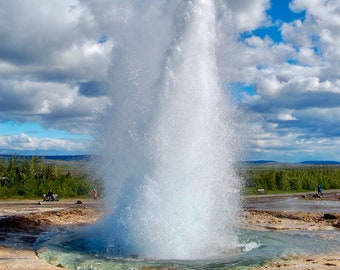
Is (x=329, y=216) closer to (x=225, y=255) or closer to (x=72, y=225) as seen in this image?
(x=225, y=255)

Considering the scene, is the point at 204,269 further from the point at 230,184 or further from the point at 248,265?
the point at 230,184

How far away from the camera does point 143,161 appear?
1474 cm

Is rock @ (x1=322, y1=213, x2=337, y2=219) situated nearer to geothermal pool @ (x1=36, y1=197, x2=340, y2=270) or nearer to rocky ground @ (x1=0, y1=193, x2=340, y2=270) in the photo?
rocky ground @ (x1=0, y1=193, x2=340, y2=270)

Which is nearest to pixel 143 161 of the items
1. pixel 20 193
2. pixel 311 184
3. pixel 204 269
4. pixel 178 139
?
pixel 178 139

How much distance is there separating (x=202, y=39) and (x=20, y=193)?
35.3 meters

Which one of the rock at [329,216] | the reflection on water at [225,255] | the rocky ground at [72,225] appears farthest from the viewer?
the rock at [329,216]

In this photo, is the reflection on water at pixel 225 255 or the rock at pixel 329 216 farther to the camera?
the rock at pixel 329 216

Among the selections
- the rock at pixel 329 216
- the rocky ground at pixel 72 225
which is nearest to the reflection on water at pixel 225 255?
the rocky ground at pixel 72 225

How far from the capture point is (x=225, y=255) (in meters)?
14.3

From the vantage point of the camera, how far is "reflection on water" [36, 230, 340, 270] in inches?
501

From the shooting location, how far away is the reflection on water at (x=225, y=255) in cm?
1273

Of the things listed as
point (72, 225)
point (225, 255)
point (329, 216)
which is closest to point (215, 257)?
point (225, 255)

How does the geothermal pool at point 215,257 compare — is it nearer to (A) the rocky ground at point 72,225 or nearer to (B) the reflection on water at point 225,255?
(B) the reflection on water at point 225,255

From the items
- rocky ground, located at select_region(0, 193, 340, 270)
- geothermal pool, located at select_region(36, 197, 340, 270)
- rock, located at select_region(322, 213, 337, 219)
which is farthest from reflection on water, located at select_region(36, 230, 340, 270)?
rock, located at select_region(322, 213, 337, 219)
